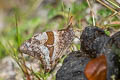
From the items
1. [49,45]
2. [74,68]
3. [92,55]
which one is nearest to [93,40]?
[92,55]

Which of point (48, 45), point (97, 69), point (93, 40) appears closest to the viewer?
point (97, 69)

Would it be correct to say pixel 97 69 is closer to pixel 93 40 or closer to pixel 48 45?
pixel 93 40

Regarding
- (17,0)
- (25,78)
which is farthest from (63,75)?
(17,0)

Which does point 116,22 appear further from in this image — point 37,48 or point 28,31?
point 28,31

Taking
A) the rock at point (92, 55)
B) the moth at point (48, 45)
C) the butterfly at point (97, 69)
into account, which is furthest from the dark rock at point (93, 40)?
the moth at point (48, 45)

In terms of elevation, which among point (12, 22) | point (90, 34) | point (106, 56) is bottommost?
point (106, 56)

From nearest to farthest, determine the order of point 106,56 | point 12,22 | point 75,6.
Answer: point 106,56 < point 75,6 < point 12,22
